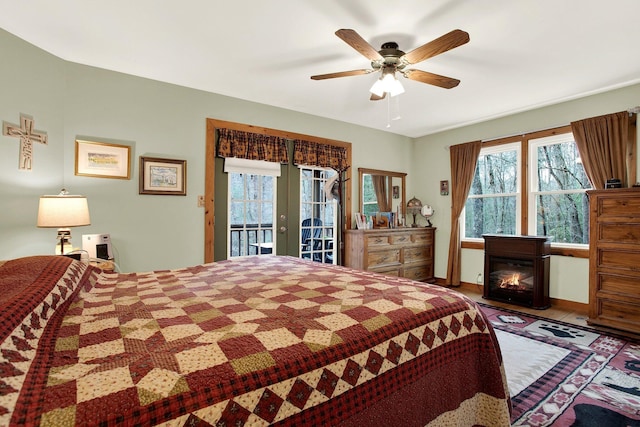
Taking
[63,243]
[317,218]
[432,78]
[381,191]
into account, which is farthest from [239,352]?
[381,191]

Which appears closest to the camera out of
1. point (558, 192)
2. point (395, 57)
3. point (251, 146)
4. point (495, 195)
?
point (395, 57)

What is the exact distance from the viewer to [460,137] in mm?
4953

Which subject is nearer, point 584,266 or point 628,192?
point 628,192

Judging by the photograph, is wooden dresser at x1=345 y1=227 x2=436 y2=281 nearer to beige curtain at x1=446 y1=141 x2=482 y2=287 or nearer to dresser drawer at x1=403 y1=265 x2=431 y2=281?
dresser drawer at x1=403 y1=265 x2=431 y2=281

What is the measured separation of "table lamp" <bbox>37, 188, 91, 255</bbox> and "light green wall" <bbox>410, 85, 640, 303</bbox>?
4802 millimetres

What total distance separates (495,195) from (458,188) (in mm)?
527

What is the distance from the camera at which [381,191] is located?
5168 mm

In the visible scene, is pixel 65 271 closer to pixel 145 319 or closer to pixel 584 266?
pixel 145 319

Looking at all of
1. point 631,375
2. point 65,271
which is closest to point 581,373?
point 631,375

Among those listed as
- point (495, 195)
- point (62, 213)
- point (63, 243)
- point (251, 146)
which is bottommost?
point (63, 243)

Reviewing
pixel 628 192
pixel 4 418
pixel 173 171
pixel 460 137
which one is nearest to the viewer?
pixel 4 418

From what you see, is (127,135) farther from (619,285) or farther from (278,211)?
(619,285)

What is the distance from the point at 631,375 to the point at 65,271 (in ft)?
A: 11.9

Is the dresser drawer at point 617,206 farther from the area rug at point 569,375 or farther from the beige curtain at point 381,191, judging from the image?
the beige curtain at point 381,191
